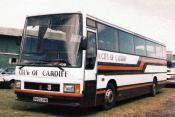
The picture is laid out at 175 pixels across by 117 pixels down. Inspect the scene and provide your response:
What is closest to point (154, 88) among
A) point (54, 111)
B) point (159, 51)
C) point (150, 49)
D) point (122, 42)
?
point (150, 49)

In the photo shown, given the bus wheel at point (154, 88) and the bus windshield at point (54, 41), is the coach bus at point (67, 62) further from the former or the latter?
the bus wheel at point (154, 88)

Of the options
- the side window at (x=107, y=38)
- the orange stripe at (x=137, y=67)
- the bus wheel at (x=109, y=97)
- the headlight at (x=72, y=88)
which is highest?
the side window at (x=107, y=38)

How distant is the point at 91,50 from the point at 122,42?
3.58 meters

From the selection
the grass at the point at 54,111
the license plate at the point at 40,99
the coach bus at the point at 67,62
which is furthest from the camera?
the grass at the point at 54,111

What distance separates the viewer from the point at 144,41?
20.4 metres

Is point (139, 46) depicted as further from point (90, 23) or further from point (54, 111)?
point (54, 111)

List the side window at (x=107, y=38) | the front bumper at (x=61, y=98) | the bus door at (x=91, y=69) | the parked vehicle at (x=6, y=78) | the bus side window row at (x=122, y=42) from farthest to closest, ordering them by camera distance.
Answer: the parked vehicle at (x=6, y=78) → the bus side window row at (x=122, y=42) → the side window at (x=107, y=38) → the bus door at (x=91, y=69) → the front bumper at (x=61, y=98)

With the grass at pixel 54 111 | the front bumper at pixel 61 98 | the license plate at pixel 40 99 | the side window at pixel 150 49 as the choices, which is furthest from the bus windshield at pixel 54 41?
the side window at pixel 150 49

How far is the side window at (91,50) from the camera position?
41.1ft

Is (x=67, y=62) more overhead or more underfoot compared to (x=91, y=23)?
more underfoot

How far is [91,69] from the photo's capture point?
1272cm

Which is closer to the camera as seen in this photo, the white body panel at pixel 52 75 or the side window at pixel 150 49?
the white body panel at pixel 52 75

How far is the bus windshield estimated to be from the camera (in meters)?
12.0

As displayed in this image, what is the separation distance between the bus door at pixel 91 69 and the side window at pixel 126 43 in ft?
9.65
